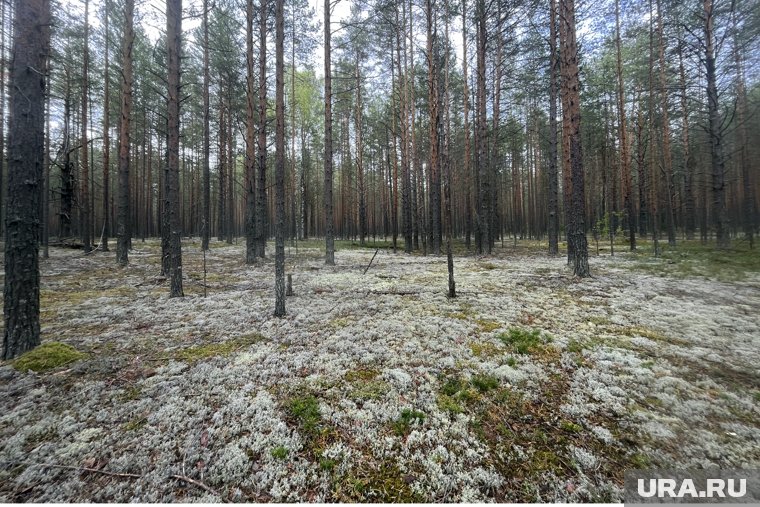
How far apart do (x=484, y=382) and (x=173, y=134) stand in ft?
27.4

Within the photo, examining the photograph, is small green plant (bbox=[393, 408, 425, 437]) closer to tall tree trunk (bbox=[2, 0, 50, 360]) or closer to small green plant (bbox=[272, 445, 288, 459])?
small green plant (bbox=[272, 445, 288, 459])

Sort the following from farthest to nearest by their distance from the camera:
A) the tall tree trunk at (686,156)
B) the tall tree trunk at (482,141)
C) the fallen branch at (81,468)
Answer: the tall tree trunk at (686,156) → the tall tree trunk at (482,141) → the fallen branch at (81,468)

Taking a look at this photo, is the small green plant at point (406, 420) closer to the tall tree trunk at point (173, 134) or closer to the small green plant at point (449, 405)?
the small green plant at point (449, 405)

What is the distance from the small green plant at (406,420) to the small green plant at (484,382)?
2.58 feet

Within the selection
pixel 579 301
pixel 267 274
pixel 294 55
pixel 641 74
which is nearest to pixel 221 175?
pixel 294 55

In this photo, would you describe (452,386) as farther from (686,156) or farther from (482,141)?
(686,156)

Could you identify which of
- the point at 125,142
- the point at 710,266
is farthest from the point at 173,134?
the point at 710,266

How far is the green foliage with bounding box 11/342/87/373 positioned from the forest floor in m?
0.02

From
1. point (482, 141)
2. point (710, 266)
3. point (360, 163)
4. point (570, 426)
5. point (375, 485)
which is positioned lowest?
point (375, 485)

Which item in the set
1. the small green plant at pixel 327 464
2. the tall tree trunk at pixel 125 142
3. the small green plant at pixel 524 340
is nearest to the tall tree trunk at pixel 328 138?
the tall tree trunk at pixel 125 142

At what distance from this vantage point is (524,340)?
3.97 meters

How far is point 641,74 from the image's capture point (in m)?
19.2

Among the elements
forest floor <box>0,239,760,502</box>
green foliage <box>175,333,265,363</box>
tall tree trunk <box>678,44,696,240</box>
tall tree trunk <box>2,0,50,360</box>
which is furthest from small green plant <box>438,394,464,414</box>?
tall tree trunk <box>678,44,696,240</box>

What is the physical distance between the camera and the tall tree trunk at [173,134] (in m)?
6.62
